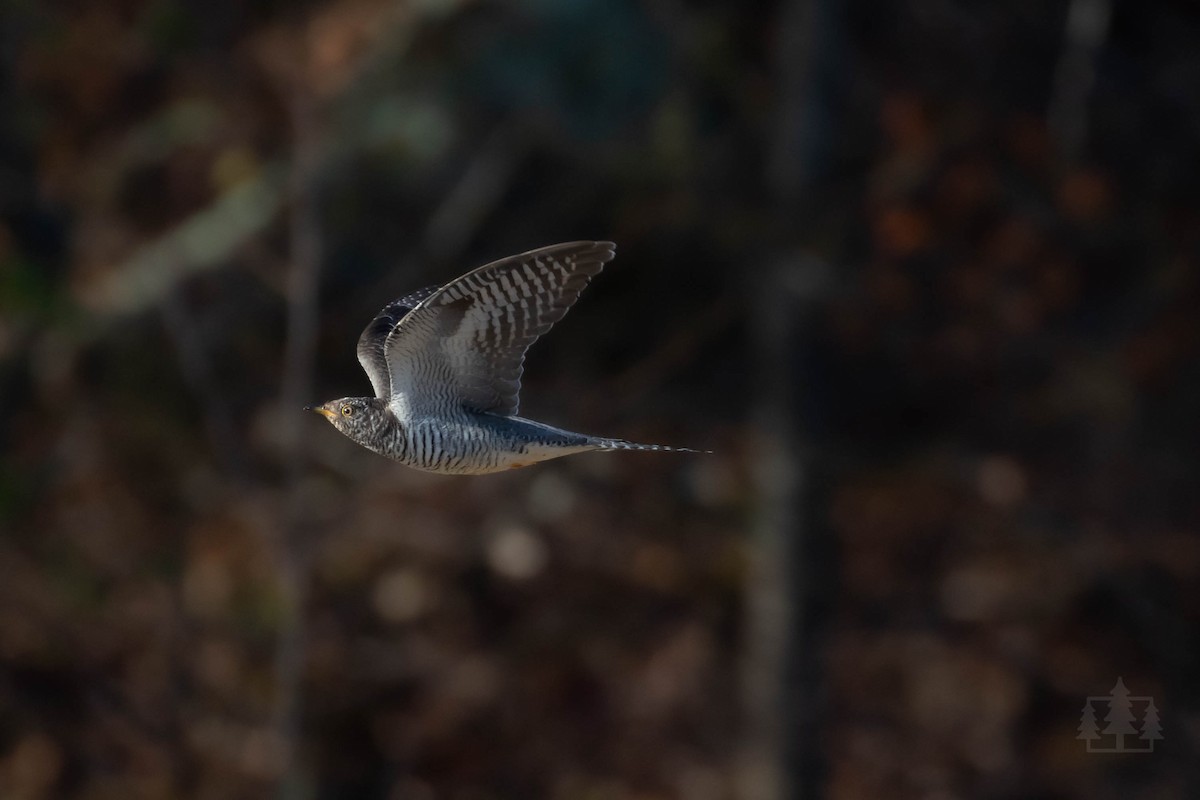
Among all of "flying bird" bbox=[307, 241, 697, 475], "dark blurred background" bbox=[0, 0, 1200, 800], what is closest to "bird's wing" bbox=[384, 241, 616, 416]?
"flying bird" bbox=[307, 241, 697, 475]

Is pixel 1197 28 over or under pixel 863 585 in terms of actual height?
over

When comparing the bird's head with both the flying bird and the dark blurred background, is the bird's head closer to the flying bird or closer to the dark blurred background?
the flying bird

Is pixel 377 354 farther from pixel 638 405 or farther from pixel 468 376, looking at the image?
pixel 638 405

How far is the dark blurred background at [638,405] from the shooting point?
7.91m

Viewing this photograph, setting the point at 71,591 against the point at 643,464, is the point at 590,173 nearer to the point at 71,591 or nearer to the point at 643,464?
the point at 643,464

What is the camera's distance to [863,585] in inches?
349

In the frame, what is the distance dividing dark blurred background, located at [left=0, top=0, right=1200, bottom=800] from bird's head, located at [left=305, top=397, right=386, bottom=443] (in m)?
4.47

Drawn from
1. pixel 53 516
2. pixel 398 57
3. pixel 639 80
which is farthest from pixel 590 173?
pixel 53 516

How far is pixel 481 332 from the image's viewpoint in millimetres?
3088

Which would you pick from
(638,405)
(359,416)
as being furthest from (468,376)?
(638,405)

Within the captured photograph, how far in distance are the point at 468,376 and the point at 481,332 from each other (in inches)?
3.6

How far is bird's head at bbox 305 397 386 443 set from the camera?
9.96 ft

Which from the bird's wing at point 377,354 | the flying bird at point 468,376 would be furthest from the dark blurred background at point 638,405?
the flying bird at point 468,376

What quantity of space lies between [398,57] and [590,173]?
964 mm
